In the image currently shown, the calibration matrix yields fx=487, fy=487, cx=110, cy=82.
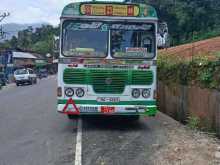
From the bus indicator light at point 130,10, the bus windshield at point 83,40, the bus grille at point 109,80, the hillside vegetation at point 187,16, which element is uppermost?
the hillside vegetation at point 187,16

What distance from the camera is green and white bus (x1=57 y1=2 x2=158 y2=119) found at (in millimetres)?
12031

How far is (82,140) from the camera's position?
10805 mm

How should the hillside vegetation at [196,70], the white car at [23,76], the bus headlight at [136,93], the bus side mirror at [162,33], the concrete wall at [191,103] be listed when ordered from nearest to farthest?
the concrete wall at [191,103]
the hillside vegetation at [196,70]
the bus headlight at [136,93]
the bus side mirror at [162,33]
the white car at [23,76]

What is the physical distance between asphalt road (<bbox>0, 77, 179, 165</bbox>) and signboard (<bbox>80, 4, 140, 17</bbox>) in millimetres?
2947

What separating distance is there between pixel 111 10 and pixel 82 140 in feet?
11.4

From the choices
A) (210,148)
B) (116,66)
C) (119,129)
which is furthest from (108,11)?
(210,148)

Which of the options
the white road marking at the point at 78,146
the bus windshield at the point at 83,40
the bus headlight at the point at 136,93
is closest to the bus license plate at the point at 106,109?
the bus headlight at the point at 136,93

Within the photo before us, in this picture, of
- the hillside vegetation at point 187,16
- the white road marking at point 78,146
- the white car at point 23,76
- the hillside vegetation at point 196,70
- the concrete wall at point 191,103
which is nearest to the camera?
the white road marking at point 78,146

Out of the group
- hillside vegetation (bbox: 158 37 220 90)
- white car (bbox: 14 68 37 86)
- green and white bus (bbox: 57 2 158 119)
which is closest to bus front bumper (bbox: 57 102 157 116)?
green and white bus (bbox: 57 2 158 119)

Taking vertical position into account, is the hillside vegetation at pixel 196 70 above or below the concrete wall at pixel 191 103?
above

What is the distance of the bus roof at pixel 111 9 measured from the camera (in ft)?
39.6

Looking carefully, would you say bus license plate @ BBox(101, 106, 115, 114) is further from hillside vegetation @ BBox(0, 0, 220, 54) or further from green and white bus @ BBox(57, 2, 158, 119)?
hillside vegetation @ BBox(0, 0, 220, 54)

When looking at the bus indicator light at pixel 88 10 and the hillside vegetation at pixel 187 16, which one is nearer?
the bus indicator light at pixel 88 10

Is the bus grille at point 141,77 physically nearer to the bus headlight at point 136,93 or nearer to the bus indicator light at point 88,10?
the bus headlight at point 136,93
